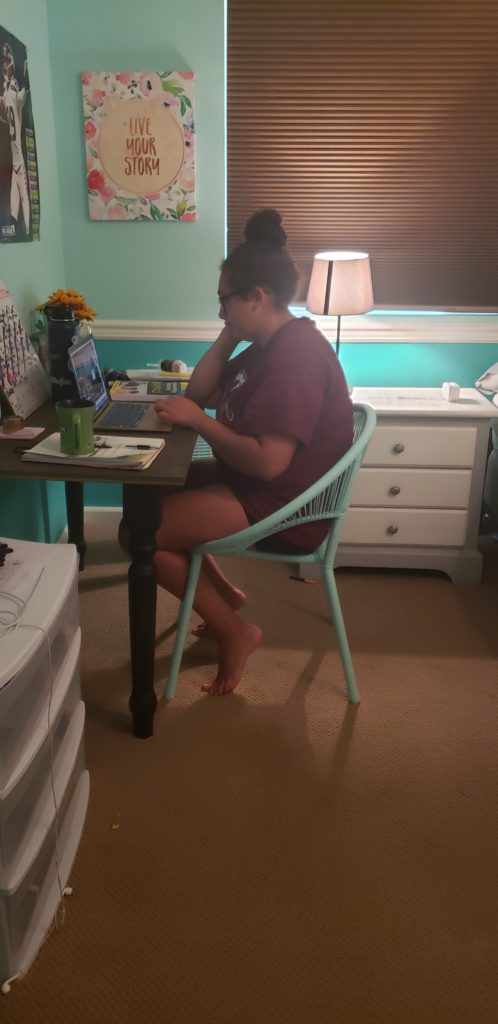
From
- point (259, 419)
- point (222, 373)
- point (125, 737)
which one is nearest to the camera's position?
point (259, 419)

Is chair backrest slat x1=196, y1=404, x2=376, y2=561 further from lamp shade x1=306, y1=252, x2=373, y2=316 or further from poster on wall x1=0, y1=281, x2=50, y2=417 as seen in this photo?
lamp shade x1=306, y1=252, x2=373, y2=316

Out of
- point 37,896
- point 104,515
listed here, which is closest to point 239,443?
point 37,896

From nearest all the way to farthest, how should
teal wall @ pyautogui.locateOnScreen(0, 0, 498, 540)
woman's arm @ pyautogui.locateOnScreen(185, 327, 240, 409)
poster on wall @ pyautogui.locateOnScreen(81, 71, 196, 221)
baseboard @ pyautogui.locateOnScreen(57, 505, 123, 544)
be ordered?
1. woman's arm @ pyautogui.locateOnScreen(185, 327, 240, 409)
2. teal wall @ pyautogui.locateOnScreen(0, 0, 498, 540)
3. poster on wall @ pyautogui.locateOnScreen(81, 71, 196, 221)
4. baseboard @ pyautogui.locateOnScreen(57, 505, 123, 544)

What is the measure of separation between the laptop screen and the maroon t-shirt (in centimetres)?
34

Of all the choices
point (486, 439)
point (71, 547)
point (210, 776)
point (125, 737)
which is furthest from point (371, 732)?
point (486, 439)

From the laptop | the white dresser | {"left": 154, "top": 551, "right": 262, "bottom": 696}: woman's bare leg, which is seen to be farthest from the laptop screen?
the white dresser

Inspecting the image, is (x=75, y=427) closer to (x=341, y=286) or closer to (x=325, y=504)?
(x=325, y=504)

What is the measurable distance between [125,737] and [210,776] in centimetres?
25

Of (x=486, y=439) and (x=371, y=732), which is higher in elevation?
(x=486, y=439)

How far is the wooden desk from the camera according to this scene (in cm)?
158

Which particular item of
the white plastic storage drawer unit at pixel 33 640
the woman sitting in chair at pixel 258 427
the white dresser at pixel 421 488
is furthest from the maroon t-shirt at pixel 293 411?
the white dresser at pixel 421 488

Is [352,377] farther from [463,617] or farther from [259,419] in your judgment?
[259,419]

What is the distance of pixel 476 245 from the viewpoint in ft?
9.53

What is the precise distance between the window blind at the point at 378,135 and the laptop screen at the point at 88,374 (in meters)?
1.02
